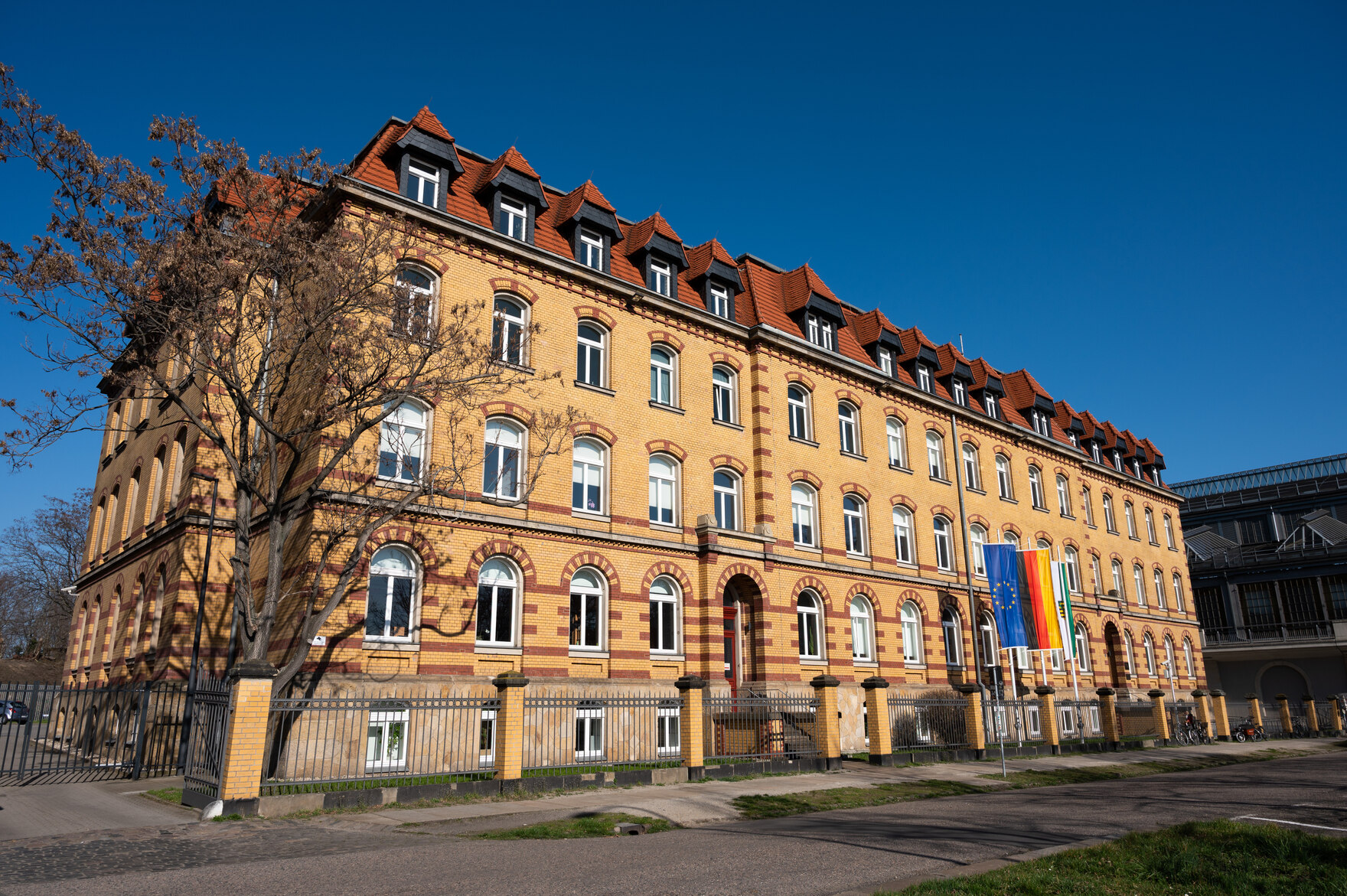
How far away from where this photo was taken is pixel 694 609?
2266cm

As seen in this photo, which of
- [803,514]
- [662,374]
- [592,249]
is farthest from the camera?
[803,514]

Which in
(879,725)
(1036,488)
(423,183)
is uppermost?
(423,183)

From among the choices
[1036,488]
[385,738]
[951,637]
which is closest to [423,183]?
[385,738]

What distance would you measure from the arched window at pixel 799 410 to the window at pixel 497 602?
11026mm

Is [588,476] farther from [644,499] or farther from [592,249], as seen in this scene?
[592,249]

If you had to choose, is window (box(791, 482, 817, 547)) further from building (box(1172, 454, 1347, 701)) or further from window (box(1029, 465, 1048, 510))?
building (box(1172, 454, 1347, 701))

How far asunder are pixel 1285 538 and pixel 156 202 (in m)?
60.6

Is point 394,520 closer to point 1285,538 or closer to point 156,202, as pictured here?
point 156,202

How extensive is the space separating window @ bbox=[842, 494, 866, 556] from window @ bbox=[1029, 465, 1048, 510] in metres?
12.0

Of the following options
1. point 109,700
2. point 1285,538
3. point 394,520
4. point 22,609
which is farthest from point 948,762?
point 22,609

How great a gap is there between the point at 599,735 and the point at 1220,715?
83.8 feet

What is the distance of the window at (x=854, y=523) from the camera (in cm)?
2766

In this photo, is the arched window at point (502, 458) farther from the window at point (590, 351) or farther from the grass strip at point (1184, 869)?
the grass strip at point (1184, 869)

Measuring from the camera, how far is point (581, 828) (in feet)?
38.2
